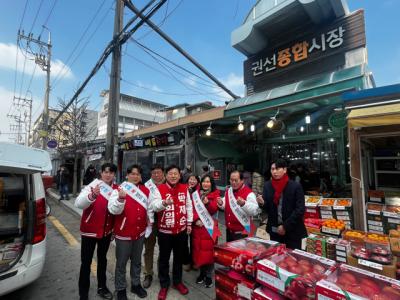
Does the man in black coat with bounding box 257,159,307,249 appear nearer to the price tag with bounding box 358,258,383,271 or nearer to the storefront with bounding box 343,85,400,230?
the price tag with bounding box 358,258,383,271

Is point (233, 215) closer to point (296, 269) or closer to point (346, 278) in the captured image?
point (296, 269)

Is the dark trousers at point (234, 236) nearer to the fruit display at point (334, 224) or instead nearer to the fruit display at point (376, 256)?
the fruit display at point (376, 256)

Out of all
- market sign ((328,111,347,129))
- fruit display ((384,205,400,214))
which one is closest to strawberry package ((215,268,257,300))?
fruit display ((384,205,400,214))

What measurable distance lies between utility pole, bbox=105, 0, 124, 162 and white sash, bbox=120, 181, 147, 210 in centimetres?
551

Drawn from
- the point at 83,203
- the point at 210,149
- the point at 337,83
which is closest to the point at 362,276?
the point at 83,203

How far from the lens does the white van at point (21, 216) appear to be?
7.98 ft

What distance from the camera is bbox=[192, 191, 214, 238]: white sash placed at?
3357 millimetres

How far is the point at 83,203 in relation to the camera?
2.73 meters

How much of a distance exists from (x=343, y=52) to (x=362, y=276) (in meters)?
8.72

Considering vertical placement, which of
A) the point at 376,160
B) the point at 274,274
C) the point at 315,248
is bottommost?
the point at 315,248

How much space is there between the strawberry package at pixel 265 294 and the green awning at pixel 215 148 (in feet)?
23.9

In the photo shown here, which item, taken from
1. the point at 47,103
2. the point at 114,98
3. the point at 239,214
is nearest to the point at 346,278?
the point at 239,214

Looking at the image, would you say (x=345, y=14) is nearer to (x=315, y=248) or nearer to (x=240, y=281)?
(x=315, y=248)

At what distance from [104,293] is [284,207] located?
107 inches
